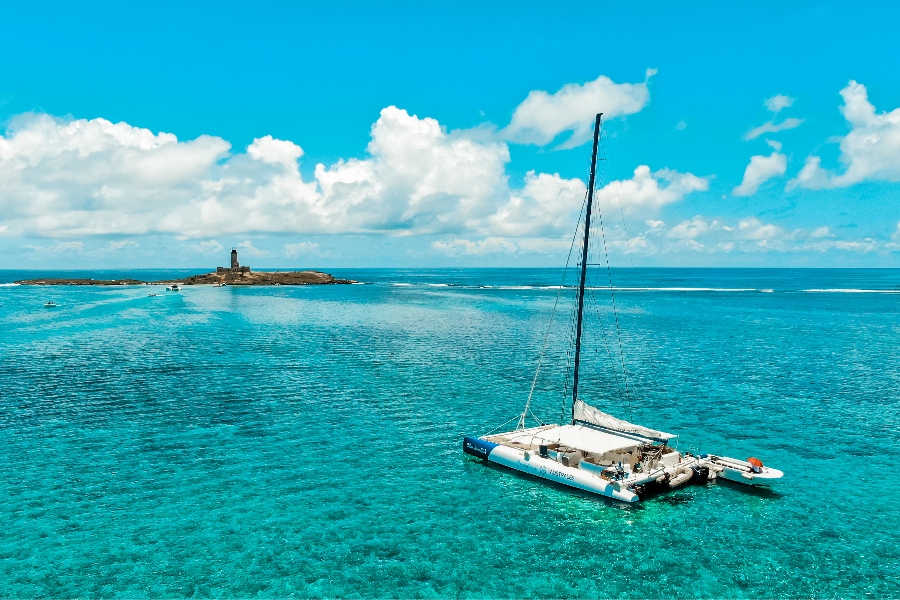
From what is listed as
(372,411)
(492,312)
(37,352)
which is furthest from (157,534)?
(492,312)

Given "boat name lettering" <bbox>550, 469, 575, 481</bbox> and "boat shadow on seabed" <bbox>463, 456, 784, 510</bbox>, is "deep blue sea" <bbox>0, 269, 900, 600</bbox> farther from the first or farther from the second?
"boat name lettering" <bbox>550, 469, 575, 481</bbox>

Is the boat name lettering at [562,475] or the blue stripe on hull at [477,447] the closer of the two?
the boat name lettering at [562,475]

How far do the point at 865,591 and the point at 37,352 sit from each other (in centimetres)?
9907

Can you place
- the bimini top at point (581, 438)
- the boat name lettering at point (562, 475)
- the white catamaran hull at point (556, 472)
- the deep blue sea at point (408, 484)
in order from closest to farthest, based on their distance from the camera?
1. the deep blue sea at point (408, 484)
2. the white catamaran hull at point (556, 472)
3. the boat name lettering at point (562, 475)
4. the bimini top at point (581, 438)

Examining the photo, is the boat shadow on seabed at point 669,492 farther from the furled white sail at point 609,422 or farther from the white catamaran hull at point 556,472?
the furled white sail at point 609,422

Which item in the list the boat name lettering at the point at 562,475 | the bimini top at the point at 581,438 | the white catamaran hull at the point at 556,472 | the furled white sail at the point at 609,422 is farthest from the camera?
the furled white sail at the point at 609,422

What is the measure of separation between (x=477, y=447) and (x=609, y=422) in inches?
399

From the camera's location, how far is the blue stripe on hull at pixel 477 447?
129 feet

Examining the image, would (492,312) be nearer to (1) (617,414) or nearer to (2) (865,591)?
(1) (617,414)

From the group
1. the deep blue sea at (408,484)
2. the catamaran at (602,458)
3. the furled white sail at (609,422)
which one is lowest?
the deep blue sea at (408,484)

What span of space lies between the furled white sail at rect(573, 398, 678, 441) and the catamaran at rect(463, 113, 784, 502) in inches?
2.6

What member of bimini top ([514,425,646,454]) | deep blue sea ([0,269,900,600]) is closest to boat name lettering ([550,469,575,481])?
deep blue sea ([0,269,900,600])

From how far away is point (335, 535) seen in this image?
29.0m

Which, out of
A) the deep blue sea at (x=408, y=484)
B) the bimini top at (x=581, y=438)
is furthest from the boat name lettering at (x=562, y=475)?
the bimini top at (x=581, y=438)
